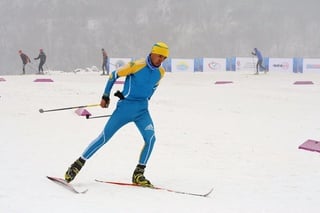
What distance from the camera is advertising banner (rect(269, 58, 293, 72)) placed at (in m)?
35.5

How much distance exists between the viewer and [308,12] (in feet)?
224

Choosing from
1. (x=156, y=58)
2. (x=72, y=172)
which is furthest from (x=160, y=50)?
(x=72, y=172)

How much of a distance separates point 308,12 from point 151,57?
65.8m

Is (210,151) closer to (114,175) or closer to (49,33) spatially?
(114,175)

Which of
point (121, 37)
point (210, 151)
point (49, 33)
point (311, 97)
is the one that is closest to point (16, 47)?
point (49, 33)

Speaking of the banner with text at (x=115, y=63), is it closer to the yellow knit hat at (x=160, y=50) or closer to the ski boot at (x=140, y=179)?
the ski boot at (x=140, y=179)

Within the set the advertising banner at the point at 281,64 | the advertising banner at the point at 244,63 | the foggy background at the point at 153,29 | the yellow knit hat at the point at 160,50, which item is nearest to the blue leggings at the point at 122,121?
the yellow knit hat at the point at 160,50

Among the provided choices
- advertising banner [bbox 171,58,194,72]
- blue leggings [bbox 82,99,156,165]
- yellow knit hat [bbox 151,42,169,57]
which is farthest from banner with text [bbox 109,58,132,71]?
yellow knit hat [bbox 151,42,169,57]

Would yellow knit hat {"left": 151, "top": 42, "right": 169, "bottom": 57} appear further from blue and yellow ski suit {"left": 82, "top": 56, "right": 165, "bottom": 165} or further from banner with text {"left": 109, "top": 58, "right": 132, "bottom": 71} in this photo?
banner with text {"left": 109, "top": 58, "right": 132, "bottom": 71}

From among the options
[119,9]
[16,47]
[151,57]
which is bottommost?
[16,47]

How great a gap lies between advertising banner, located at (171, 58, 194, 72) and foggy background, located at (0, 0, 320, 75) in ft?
92.2

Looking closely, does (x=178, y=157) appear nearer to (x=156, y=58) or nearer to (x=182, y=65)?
(x=156, y=58)

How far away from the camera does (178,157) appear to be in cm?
871

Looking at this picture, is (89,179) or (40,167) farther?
(40,167)
